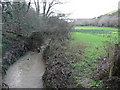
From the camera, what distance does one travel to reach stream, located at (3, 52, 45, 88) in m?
5.84

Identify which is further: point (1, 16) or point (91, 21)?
point (91, 21)

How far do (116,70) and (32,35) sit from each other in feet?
26.4

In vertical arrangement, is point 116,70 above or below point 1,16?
below

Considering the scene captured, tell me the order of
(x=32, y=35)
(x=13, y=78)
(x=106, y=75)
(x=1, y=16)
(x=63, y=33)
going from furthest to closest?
(x=63, y=33) → (x=32, y=35) → (x=1, y=16) → (x=13, y=78) → (x=106, y=75)

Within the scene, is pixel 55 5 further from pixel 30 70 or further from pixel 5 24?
pixel 30 70

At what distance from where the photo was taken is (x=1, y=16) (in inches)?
279

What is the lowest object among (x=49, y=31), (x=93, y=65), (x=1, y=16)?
(x=93, y=65)

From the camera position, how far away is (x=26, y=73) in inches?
276

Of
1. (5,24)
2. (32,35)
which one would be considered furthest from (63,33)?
(5,24)

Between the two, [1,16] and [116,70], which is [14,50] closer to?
[1,16]

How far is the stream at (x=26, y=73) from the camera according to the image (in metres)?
5.84

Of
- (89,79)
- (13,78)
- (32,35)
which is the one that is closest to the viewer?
(89,79)

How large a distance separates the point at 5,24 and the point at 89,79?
5.87m

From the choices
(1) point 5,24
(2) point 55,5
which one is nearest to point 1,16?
(1) point 5,24
